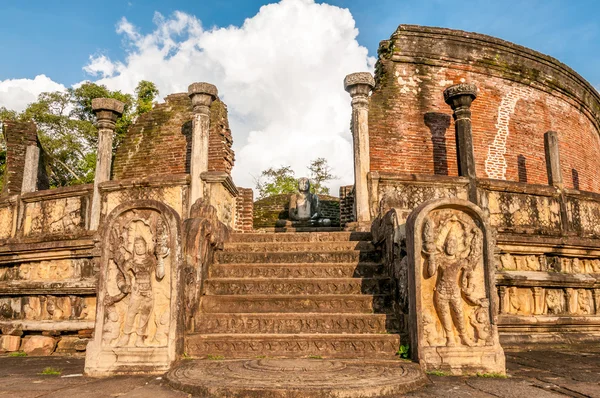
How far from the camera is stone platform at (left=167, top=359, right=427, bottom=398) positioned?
313 cm

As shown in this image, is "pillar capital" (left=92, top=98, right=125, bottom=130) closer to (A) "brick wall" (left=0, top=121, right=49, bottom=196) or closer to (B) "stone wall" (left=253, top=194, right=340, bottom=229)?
(A) "brick wall" (left=0, top=121, right=49, bottom=196)

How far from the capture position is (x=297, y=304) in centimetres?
523

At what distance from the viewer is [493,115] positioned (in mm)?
13039

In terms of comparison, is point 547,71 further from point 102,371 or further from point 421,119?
point 102,371

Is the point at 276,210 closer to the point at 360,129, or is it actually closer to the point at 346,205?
the point at 346,205

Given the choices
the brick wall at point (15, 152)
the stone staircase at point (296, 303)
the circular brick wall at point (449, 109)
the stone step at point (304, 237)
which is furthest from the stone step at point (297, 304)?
the brick wall at point (15, 152)

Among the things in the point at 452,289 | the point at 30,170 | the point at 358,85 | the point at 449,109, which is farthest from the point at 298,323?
the point at 449,109

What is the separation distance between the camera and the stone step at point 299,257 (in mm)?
6113

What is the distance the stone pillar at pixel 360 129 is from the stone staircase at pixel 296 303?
70.2 inches

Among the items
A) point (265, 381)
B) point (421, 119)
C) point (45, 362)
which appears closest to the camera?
point (265, 381)

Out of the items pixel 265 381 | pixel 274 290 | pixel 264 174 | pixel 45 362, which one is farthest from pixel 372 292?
pixel 264 174

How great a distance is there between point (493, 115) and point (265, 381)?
38.4ft

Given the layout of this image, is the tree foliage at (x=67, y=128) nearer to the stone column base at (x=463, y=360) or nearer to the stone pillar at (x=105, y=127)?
the stone pillar at (x=105, y=127)

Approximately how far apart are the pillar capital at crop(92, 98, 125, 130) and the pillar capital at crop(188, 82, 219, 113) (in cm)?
145
